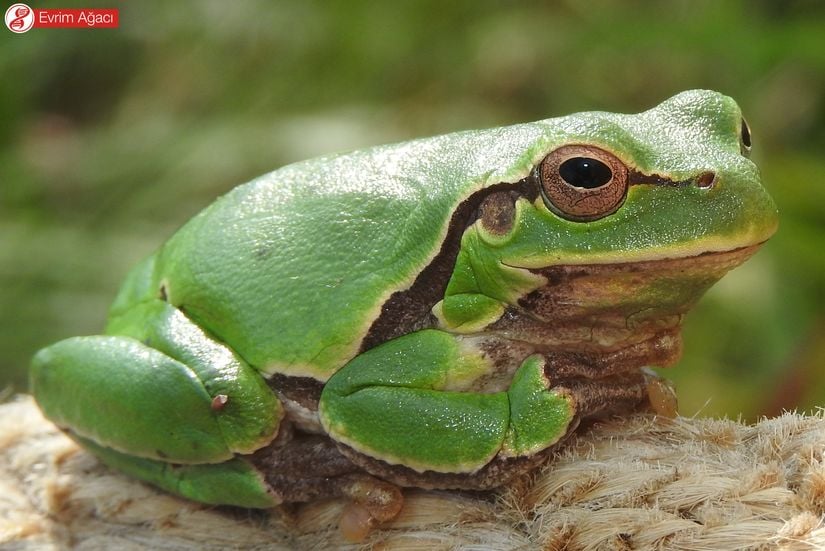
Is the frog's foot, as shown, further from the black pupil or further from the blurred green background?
the blurred green background

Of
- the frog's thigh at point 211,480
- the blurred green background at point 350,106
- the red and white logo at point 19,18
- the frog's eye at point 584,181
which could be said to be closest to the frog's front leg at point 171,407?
the frog's thigh at point 211,480

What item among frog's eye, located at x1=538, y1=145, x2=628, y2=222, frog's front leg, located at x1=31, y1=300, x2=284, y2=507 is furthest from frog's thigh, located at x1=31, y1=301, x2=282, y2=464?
frog's eye, located at x1=538, y1=145, x2=628, y2=222

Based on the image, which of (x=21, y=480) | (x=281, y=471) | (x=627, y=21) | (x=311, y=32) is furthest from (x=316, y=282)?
(x=311, y=32)

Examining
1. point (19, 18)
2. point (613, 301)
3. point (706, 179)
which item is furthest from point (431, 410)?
point (19, 18)

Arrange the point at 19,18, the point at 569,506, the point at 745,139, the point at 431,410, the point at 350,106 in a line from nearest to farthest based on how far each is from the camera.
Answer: the point at 569,506, the point at 431,410, the point at 745,139, the point at 19,18, the point at 350,106

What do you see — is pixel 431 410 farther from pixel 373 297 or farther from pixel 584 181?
pixel 584 181

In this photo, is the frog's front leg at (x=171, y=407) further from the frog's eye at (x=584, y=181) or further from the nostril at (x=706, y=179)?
the nostril at (x=706, y=179)
